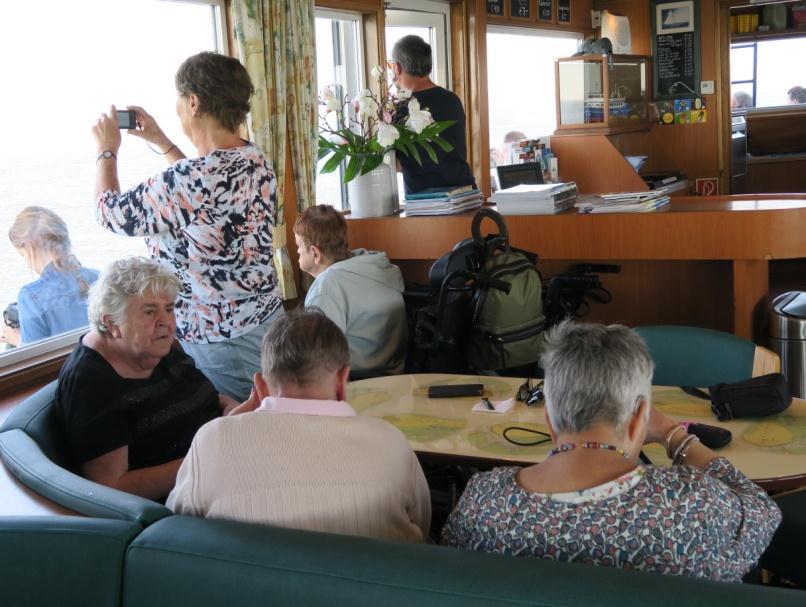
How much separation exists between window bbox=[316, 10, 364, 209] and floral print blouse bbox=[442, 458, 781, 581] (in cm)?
371

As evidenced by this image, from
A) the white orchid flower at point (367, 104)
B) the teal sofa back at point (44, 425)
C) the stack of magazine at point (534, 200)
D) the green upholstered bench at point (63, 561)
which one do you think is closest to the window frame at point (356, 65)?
the white orchid flower at point (367, 104)

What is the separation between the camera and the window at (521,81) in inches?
270

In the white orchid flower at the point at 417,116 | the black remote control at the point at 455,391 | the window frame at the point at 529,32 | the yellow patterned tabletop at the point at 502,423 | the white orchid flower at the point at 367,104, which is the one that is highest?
the window frame at the point at 529,32

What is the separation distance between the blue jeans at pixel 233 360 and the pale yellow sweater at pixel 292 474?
3.57 feet

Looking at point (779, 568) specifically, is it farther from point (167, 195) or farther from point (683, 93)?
point (683, 93)

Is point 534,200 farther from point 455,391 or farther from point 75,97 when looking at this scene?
point 75,97

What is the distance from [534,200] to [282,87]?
4.25 ft

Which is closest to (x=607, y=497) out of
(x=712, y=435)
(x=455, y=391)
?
(x=712, y=435)

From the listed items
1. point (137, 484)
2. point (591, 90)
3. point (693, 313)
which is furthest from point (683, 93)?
point (137, 484)

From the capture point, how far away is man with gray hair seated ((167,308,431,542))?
65.5 inches

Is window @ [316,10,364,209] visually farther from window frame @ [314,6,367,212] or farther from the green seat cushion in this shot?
the green seat cushion

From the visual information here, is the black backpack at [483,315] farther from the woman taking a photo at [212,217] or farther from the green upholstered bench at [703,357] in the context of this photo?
the woman taking a photo at [212,217]

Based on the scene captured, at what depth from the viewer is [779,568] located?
233 centimetres

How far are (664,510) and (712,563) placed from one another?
5.0 inches
